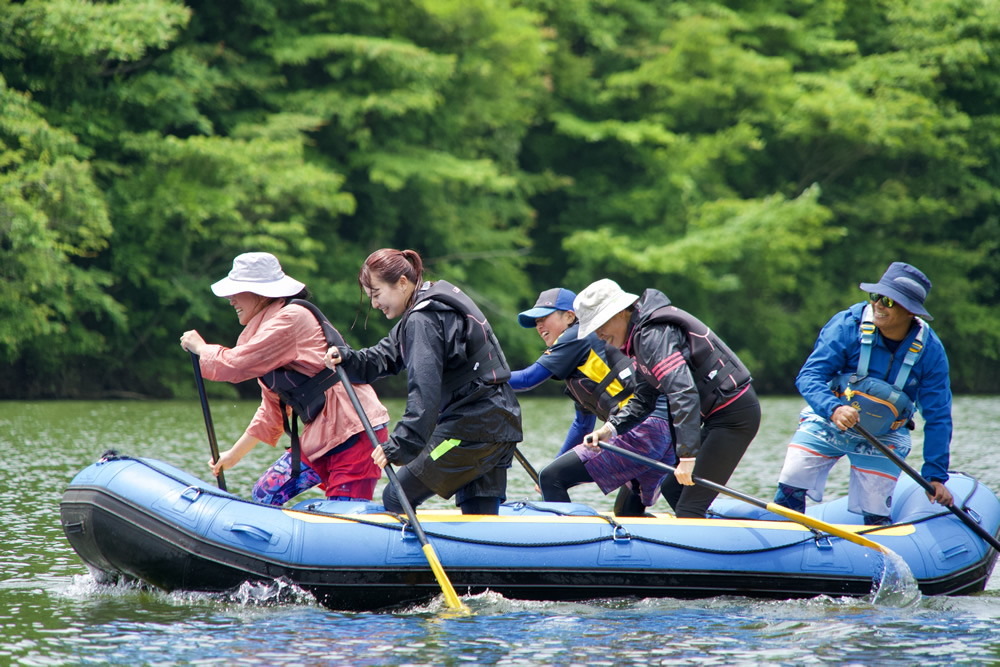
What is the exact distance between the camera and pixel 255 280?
16.4ft

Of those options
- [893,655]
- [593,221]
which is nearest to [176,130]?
[593,221]

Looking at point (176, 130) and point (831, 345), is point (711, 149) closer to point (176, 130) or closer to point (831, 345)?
point (176, 130)

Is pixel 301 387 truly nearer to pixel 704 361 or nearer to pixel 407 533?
pixel 407 533

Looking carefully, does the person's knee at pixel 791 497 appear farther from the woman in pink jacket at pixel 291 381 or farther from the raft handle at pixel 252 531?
the raft handle at pixel 252 531

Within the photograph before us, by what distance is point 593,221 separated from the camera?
25.5m

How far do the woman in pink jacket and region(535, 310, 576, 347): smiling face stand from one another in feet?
3.82

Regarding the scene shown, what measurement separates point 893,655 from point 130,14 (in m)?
A: 15.5

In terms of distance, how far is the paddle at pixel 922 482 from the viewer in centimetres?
508

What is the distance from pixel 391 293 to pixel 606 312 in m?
1.10

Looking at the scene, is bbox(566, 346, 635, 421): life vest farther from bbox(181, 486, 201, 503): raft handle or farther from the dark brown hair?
bbox(181, 486, 201, 503): raft handle

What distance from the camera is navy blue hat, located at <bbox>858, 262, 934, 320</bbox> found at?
4930mm

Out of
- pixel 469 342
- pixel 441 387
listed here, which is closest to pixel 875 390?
pixel 469 342

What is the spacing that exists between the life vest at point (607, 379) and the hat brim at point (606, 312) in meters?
0.57

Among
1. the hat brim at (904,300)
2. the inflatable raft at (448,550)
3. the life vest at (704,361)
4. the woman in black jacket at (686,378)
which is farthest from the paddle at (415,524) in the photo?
the hat brim at (904,300)
